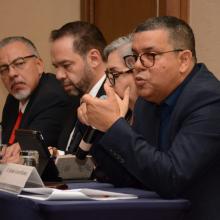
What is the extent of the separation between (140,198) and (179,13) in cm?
180

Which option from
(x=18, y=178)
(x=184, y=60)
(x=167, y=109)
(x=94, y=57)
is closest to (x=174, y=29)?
(x=184, y=60)

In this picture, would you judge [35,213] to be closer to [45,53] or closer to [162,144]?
[162,144]

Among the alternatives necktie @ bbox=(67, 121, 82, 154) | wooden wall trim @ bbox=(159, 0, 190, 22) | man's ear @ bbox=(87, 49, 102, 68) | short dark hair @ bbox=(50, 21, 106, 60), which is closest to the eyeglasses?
short dark hair @ bbox=(50, 21, 106, 60)

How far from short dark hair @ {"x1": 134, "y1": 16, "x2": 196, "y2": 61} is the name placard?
73 cm

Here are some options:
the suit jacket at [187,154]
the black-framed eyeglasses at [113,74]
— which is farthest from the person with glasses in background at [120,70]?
the suit jacket at [187,154]

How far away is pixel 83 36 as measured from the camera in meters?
3.80

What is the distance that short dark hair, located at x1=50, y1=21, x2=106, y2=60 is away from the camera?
3.78 meters

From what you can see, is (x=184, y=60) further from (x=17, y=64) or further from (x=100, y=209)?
(x=17, y=64)

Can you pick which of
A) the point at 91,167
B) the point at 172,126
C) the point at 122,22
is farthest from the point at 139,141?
the point at 122,22

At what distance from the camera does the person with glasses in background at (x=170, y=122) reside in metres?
2.04

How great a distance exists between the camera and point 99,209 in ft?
5.94

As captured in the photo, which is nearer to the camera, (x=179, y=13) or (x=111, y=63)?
(x=111, y=63)

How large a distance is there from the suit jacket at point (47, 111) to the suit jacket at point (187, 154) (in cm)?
176

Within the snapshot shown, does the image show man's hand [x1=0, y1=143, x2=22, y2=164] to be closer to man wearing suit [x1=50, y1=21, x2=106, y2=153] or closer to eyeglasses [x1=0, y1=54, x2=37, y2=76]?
man wearing suit [x1=50, y1=21, x2=106, y2=153]
